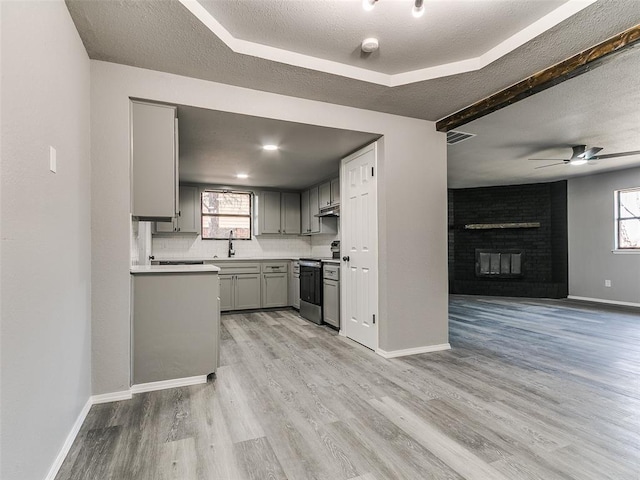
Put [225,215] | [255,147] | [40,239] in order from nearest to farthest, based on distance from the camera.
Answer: [40,239]
[255,147]
[225,215]

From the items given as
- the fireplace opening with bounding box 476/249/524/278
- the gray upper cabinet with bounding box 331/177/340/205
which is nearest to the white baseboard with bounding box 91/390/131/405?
the gray upper cabinet with bounding box 331/177/340/205

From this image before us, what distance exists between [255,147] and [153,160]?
1.38m

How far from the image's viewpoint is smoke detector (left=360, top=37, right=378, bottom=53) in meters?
2.32

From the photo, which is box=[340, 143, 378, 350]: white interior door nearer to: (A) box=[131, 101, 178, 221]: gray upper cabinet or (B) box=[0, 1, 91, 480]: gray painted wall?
(A) box=[131, 101, 178, 221]: gray upper cabinet

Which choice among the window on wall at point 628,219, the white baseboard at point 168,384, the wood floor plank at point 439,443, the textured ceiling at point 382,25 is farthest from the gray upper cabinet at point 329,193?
the window on wall at point 628,219

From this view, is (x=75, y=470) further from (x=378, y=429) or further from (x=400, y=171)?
(x=400, y=171)

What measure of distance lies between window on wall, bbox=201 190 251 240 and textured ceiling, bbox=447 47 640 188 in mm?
3594

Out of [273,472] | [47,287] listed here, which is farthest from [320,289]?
[47,287]

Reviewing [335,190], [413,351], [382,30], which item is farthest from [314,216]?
[382,30]

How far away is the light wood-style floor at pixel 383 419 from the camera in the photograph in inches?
66.0

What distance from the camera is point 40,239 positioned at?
149 centimetres

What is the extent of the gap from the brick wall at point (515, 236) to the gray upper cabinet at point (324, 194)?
3575 millimetres

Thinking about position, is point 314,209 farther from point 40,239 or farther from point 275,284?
point 40,239

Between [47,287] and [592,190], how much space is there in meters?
8.11
